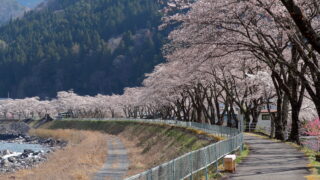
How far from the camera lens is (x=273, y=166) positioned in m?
21.1

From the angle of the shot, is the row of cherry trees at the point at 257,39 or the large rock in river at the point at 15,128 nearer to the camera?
the row of cherry trees at the point at 257,39

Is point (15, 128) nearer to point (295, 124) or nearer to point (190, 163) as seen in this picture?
point (295, 124)

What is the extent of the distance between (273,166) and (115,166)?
844 inches

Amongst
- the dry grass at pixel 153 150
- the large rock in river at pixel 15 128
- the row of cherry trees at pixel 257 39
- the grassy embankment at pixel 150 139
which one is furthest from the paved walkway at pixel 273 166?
the large rock in river at pixel 15 128

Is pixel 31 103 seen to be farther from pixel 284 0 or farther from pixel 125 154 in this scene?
pixel 284 0

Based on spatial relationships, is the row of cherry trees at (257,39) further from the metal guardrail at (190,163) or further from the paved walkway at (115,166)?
the paved walkway at (115,166)

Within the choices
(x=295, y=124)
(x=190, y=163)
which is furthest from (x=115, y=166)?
(x=190, y=163)

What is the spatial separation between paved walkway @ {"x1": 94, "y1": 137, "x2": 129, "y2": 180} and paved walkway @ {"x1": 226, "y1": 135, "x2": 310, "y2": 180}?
36.3 ft

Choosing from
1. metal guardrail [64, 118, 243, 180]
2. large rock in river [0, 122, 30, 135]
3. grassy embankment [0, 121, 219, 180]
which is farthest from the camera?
large rock in river [0, 122, 30, 135]

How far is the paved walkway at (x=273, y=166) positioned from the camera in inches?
708

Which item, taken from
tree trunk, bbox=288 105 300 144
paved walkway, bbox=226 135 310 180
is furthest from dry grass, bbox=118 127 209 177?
paved walkway, bbox=226 135 310 180

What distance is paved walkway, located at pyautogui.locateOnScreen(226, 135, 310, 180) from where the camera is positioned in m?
18.0

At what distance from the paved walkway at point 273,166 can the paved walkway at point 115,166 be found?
36.3 feet

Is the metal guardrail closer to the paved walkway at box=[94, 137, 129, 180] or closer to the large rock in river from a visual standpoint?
the paved walkway at box=[94, 137, 129, 180]
